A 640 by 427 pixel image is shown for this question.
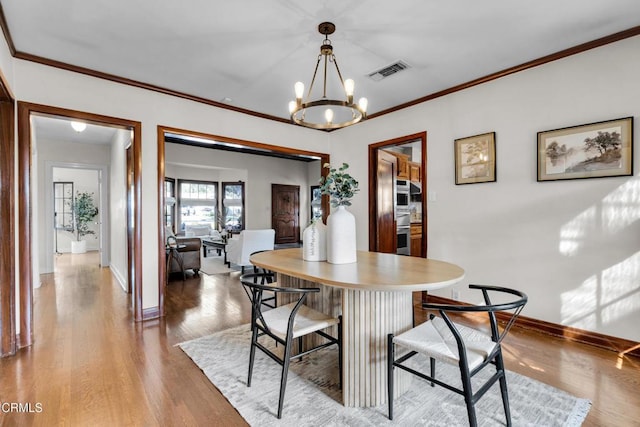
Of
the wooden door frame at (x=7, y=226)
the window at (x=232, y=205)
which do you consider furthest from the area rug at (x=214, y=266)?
the wooden door frame at (x=7, y=226)

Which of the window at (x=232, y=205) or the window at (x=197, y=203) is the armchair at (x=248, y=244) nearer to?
the window at (x=232, y=205)

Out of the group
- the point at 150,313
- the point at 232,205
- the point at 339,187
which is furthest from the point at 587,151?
the point at 232,205

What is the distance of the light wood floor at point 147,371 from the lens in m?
1.73

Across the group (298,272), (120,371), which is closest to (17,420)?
(120,371)

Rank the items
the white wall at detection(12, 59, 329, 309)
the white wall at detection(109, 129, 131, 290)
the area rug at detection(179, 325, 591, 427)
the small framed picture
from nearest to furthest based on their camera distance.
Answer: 1. the area rug at detection(179, 325, 591, 427)
2. the white wall at detection(12, 59, 329, 309)
3. the small framed picture
4. the white wall at detection(109, 129, 131, 290)

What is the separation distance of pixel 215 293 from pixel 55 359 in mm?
1951

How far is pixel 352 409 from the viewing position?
175cm

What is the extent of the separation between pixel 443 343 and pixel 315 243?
102 cm

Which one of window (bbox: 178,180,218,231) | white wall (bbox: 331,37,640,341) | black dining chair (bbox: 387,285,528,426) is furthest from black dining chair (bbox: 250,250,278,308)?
window (bbox: 178,180,218,231)

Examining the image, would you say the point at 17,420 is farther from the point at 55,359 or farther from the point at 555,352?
the point at 555,352

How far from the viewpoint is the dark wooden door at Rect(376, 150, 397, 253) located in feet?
14.8

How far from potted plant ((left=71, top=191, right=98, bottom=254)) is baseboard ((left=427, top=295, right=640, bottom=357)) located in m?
9.29

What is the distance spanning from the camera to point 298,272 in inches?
70.5

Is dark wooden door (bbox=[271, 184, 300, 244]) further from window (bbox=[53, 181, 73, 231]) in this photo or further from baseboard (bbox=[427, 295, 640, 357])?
baseboard (bbox=[427, 295, 640, 357])
